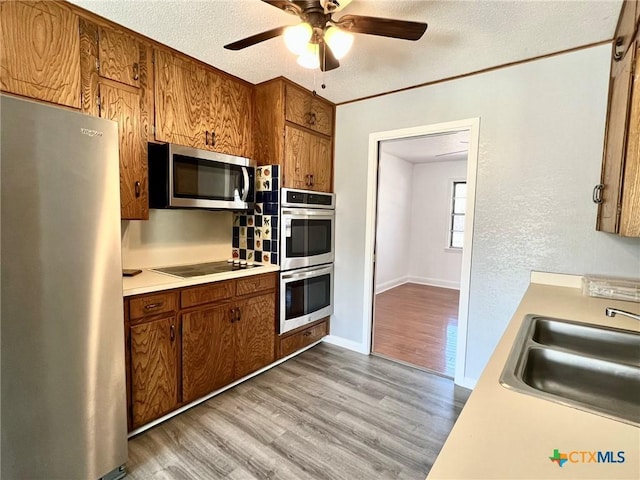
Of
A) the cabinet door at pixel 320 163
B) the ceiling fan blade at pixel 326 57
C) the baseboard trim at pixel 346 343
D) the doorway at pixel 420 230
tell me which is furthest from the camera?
the doorway at pixel 420 230

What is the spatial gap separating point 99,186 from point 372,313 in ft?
8.04

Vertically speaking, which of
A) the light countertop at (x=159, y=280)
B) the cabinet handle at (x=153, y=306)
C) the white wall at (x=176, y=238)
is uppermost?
the white wall at (x=176, y=238)

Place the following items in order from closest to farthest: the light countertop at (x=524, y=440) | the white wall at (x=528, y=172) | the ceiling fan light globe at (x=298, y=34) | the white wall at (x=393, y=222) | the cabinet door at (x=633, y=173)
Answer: the light countertop at (x=524, y=440)
the cabinet door at (x=633, y=173)
the ceiling fan light globe at (x=298, y=34)
the white wall at (x=528, y=172)
the white wall at (x=393, y=222)

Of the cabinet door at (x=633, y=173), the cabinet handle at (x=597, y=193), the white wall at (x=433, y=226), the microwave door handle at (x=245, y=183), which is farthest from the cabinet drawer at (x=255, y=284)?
the white wall at (x=433, y=226)

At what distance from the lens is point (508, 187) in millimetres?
2264

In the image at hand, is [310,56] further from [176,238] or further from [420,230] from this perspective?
[420,230]

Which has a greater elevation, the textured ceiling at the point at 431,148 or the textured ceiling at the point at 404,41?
the textured ceiling at the point at 431,148

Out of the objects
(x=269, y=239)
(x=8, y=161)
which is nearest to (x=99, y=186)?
(x=8, y=161)

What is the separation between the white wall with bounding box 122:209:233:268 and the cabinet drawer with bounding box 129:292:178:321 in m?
0.58

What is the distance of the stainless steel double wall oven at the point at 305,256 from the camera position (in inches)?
105

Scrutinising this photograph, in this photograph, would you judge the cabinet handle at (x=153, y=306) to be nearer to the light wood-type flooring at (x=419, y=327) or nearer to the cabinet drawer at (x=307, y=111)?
the cabinet drawer at (x=307, y=111)

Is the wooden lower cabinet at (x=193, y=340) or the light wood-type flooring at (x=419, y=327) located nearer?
the wooden lower cabinet at (x=193, y=340)

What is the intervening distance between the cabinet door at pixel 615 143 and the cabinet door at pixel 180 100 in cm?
245

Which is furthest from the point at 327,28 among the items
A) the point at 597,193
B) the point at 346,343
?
the point at 346,343
